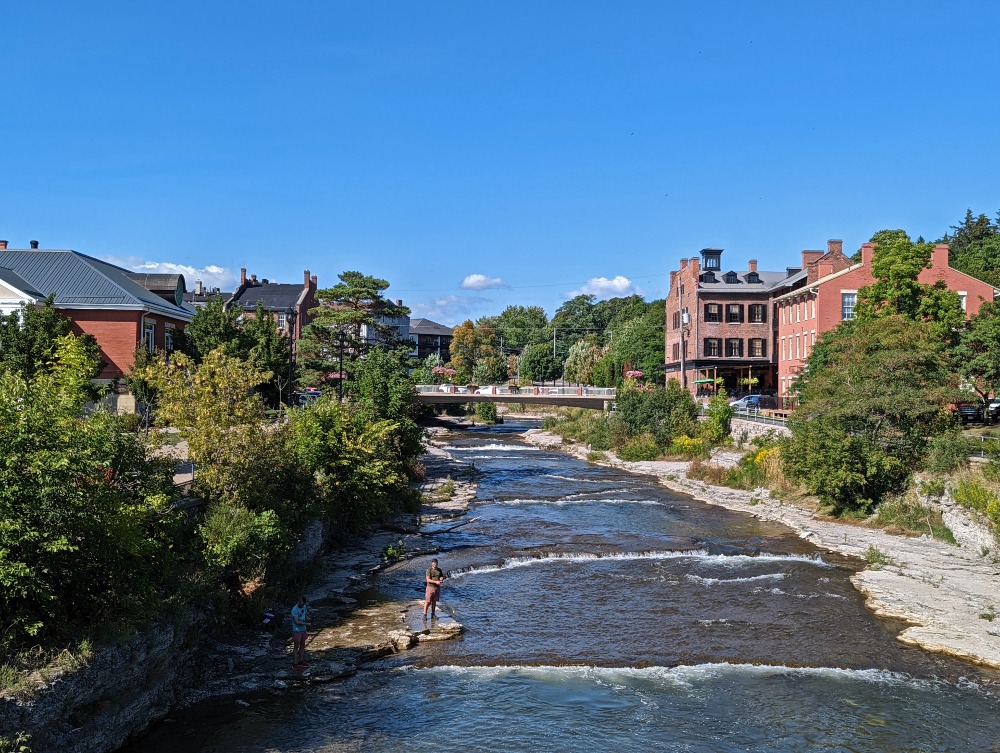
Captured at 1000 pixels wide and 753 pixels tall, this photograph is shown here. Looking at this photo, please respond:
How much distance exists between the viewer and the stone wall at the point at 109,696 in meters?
11.5

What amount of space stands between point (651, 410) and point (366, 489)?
103ft

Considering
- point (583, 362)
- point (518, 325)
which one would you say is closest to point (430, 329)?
point (518, 325)

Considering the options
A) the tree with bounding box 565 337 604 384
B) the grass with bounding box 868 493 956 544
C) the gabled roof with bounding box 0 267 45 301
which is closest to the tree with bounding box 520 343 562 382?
the tree with bounding box 565 337 604 384

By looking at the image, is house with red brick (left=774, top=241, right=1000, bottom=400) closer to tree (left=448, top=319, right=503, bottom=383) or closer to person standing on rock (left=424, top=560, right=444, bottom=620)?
person standing on rock (left=424, top=560, right=444, bottom=620)

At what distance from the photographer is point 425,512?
36.0 m

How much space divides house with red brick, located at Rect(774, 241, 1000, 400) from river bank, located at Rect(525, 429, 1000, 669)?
785 inches

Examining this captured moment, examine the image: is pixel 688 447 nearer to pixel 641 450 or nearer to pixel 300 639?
pixel 641 450

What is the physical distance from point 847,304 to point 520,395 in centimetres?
2565

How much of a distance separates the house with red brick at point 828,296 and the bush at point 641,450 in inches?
362

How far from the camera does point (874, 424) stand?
1335 inches

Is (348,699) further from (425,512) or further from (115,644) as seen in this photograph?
(425,512)

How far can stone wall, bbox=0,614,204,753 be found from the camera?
11.5 metres

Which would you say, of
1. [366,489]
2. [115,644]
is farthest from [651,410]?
[115,644]

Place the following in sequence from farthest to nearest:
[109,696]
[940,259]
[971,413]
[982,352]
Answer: [940,259] → [971,413] → [982,352] → [109,696]
